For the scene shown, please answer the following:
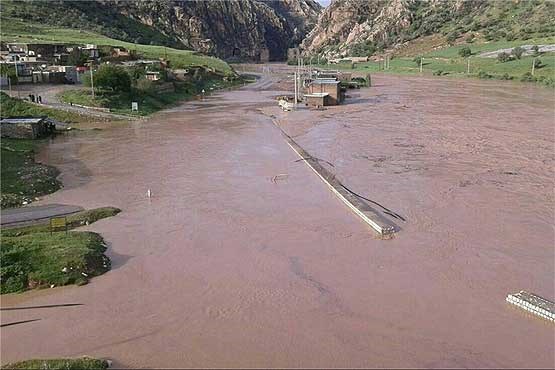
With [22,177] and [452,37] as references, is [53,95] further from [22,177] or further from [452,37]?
[452,37]

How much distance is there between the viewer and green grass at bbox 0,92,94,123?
108 feet

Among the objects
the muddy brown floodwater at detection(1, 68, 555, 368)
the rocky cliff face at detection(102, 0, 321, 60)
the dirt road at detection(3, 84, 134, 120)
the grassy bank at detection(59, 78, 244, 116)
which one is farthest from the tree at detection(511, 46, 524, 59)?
the rocky cliff face at detection(102, 0, 321, 60)

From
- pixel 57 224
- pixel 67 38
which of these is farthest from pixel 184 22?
pixel 57 224

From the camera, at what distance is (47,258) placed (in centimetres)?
1155

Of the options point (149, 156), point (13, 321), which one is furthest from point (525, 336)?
point (149, 156)

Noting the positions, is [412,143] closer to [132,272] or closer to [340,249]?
[340,249]

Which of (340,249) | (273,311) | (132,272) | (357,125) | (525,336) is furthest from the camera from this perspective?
(357,125)

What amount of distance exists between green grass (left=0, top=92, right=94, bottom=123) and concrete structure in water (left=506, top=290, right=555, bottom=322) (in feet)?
98.8

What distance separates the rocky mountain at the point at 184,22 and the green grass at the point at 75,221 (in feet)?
254

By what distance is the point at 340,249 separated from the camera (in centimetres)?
1298

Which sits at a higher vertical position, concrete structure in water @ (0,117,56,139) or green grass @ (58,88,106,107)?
green grass @ (58,88,106,107)

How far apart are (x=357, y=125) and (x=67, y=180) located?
63.2 ft

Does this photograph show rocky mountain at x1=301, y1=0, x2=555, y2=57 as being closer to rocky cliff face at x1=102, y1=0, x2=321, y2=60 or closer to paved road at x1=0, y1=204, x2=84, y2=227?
rocky cliff face at x1=102, y1=0, x2=321, y2=60

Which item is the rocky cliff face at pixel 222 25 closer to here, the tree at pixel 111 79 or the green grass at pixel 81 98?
the tree at pixel 111 79
